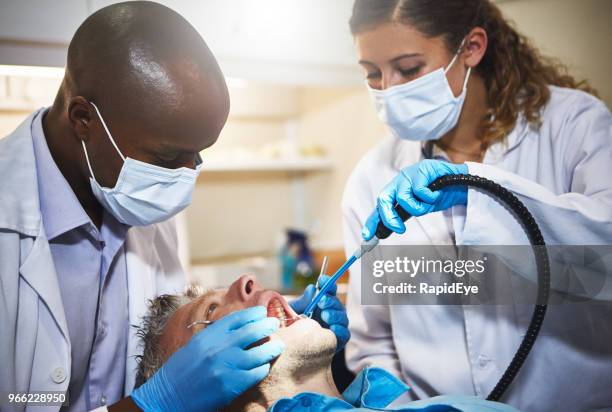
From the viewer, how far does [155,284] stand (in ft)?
4.56

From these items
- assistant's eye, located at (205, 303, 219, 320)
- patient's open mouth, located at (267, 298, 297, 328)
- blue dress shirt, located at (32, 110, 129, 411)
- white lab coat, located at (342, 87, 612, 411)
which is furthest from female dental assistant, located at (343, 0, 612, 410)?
blue dress shirt, located at (32, 110, 129, 411)

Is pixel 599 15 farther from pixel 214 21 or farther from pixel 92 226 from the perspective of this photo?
pixel 92 226

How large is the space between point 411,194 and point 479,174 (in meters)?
0.15

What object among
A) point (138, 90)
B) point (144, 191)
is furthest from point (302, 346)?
point (138, 90)

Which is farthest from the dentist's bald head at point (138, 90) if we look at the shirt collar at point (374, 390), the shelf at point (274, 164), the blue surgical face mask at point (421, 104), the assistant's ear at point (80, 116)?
the shelf at point (274, 164)

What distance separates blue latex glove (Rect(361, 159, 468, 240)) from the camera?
1.17 meters

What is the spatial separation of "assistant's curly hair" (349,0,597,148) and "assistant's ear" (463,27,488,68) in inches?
0.7

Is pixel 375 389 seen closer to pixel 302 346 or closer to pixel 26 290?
pixel 302 346

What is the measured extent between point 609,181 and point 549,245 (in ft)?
0.70

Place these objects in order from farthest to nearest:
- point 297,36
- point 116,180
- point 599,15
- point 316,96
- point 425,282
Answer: point 316,96 < point 297,36 < point 599,15 < point 425,282 < point 116,180

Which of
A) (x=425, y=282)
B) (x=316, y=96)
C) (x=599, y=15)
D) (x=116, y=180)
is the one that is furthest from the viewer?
(x=316, y=96)

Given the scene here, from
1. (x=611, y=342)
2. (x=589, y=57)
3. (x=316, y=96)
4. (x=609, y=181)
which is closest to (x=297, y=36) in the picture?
(x=316, y=96)

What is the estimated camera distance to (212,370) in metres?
1.07

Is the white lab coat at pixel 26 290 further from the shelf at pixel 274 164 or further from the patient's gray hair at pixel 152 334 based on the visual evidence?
the shelf at pixel 274 164
